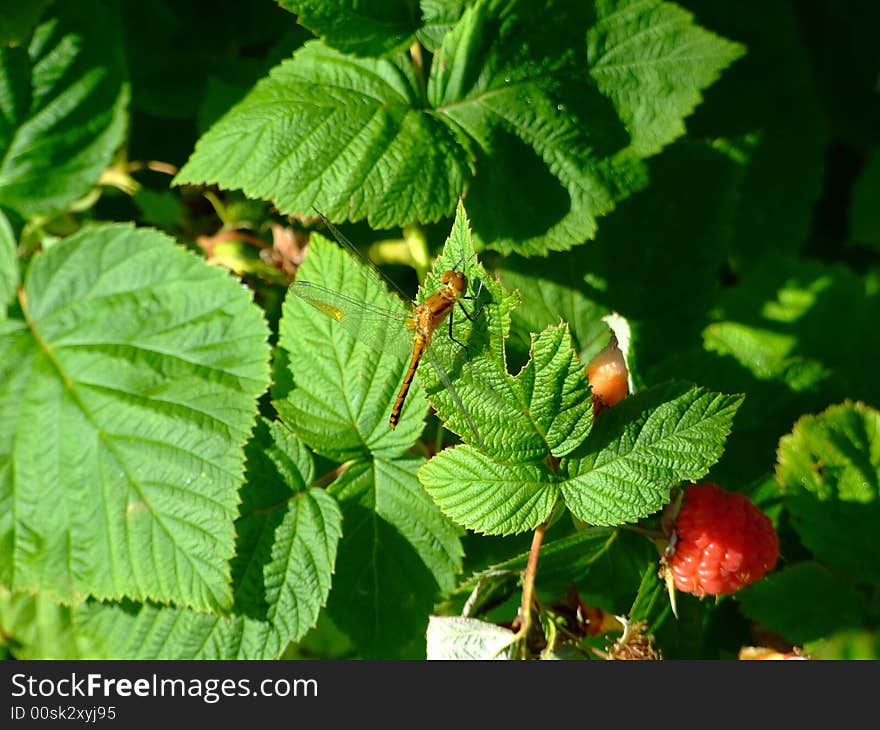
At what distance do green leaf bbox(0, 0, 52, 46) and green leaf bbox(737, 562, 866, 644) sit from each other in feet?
5.97

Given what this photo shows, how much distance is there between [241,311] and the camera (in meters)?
1.69

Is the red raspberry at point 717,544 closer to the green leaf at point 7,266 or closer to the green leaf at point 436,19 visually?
the green leaf at point 436,19

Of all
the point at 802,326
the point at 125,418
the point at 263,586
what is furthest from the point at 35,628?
the point at 802,326

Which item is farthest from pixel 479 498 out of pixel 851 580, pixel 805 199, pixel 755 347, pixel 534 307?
pixel 805 199

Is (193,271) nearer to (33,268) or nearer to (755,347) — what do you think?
(33,268)

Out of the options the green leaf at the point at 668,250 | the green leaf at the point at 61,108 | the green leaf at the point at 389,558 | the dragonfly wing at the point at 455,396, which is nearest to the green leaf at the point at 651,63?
the green leaf at the point at 668,250

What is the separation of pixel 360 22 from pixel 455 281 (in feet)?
1.91

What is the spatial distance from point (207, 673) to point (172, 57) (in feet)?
5.30

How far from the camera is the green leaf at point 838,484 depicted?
157 centimetres

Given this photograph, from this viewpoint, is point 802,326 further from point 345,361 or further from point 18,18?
point 18,18

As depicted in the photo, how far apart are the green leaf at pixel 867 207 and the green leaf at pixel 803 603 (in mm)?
Answer: 1319

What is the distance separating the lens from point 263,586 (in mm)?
1543

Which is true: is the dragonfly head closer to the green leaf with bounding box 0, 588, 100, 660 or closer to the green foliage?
the green foliage


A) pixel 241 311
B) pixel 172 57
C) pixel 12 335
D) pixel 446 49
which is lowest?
pixel 12 335
